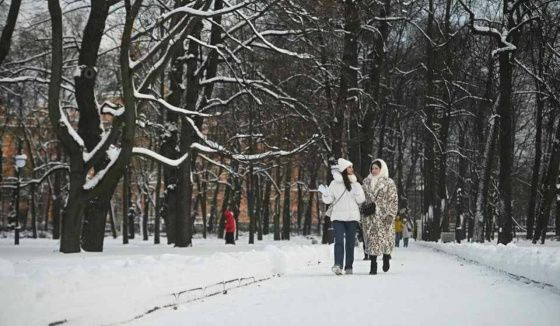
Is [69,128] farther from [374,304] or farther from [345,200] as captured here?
[374,304]

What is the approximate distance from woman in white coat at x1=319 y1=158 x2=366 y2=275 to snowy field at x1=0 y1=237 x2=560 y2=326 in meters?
0.57

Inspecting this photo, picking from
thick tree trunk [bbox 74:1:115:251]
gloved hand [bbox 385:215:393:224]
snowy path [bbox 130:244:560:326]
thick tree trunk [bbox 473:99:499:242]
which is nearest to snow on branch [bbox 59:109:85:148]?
thick tree trunk [bbox 74:1:115:251]

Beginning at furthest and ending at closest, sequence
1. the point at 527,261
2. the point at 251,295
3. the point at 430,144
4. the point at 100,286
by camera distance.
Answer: the point at 430,144
the point at 527,261
the point at 251,295
the point at 100,286

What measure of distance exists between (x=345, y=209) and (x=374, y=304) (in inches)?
175

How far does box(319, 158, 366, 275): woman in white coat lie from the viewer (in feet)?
38.3

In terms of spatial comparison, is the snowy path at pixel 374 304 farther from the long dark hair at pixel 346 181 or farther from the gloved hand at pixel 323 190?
the long dark hair at pixel 346 181

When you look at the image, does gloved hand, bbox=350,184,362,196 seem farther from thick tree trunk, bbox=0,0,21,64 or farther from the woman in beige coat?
thick tree trunk, bbox=0,0,21,64

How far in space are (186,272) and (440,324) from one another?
2.94 metres

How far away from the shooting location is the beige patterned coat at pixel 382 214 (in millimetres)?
12164

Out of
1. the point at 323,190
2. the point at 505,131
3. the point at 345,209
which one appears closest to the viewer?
the point at 323,190

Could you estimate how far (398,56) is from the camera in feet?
109

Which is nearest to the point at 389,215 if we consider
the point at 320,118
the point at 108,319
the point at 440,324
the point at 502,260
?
the point at 502,260

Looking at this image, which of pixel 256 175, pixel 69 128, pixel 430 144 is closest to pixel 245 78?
pixel 69 128

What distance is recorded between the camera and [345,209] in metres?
11.7
